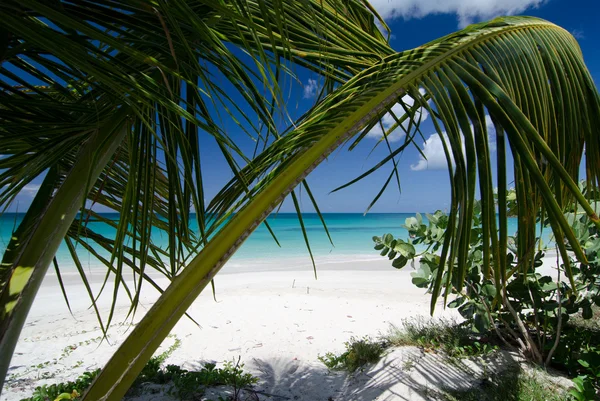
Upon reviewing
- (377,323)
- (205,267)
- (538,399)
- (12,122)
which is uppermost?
(12,122)

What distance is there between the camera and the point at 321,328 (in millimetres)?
4785

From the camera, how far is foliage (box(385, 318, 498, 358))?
318 cm

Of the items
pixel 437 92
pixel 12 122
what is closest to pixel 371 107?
pixel 437 92

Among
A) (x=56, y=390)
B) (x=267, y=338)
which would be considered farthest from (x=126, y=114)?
(x=267, y=338)

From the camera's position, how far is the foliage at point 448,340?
318 cm

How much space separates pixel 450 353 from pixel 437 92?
280 centimetres

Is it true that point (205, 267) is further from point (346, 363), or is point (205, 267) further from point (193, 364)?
point (193, 364)

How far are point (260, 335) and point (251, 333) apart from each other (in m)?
0.13

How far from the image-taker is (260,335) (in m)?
4.55

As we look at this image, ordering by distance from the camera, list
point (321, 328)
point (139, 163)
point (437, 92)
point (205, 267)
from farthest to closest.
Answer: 1. point (321, 328)
2. point (139, 163)
3. point (437, 92)
4. point (205, 267)

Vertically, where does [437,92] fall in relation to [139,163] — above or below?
above

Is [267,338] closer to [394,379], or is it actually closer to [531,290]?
[394,379]

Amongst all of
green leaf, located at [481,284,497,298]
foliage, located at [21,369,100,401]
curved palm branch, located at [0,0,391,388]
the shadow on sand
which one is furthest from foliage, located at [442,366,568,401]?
foliage, located at [21,369,100,401]

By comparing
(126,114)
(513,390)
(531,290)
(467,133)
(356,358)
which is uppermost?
(126,114)
